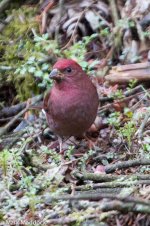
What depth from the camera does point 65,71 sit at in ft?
18.1

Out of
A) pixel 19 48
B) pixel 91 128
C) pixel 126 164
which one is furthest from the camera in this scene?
pixel 19 48

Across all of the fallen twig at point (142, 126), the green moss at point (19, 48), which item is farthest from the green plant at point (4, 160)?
the green moss at point (19, 48)

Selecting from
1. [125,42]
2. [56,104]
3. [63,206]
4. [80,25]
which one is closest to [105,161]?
[56,104]

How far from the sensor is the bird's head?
546 cm

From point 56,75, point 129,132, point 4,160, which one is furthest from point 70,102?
point 4,160

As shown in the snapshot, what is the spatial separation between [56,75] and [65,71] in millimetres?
115

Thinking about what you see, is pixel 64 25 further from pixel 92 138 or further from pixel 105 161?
pixel 105 161

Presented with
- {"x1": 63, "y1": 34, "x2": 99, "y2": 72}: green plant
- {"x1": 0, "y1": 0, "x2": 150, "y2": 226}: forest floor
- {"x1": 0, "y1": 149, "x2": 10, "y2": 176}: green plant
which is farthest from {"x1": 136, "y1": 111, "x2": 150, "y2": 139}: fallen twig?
{"x1": 0, "y1": 149, "x2": 10, "y2": 176}: green plant

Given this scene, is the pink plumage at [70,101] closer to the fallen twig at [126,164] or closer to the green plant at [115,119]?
the green plant at [115,119]

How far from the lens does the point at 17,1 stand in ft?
24.8

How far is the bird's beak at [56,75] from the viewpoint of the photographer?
17.7 feet

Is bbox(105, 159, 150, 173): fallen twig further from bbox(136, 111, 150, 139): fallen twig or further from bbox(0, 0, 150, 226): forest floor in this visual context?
bbox(136, 111, 150, 139): fallen twig

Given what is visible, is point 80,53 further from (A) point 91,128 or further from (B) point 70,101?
(B) point 70,101

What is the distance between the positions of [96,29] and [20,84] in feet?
3.40
